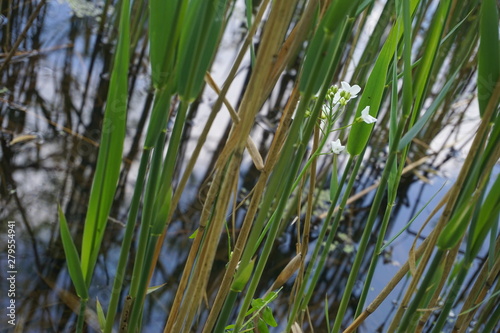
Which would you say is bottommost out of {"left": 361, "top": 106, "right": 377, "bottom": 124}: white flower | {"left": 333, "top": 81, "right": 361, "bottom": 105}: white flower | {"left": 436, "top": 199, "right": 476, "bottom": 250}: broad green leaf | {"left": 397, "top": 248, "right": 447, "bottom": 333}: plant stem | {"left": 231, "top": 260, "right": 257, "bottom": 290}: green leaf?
{"left": 231, "top": 260, "right": 257, "bottom": 290}: green leaf

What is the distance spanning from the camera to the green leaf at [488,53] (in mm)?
464

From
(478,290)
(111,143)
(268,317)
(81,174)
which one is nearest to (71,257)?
(111,143)

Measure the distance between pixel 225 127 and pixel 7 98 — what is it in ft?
2.80

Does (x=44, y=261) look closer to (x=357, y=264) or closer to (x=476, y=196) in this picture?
(x=357, y=264)

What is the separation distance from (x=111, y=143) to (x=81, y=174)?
4.22ft

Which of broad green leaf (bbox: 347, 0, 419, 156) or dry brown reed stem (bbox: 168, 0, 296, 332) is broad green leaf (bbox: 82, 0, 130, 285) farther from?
broad green leaf (bbox: 347, 0, 419, 156)

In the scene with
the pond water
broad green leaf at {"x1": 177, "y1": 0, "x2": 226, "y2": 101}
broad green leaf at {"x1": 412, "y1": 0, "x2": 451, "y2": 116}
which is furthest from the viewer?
the pond water

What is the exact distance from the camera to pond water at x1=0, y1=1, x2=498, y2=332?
1381mm

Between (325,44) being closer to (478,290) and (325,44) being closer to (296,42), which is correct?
(296,42)

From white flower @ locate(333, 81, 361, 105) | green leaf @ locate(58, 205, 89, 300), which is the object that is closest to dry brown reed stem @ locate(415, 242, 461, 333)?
white flower @ locate(333, 81, 361, 105)

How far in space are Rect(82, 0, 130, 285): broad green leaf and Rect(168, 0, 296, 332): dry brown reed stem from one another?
104mm

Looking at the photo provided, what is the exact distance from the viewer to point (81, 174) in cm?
171

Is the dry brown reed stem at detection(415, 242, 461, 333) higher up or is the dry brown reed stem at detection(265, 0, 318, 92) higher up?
the dry brown reed stem at detection(265, 0, 318, 92)

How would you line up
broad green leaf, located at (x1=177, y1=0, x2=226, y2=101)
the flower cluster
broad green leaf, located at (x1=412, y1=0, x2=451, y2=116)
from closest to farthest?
broad green leaf, located at (x1=177, y1=0, x2=226, y2=101), broad green leaf, located at (x1=412, y1=0, x2=451, y2=116), the flower cluster
